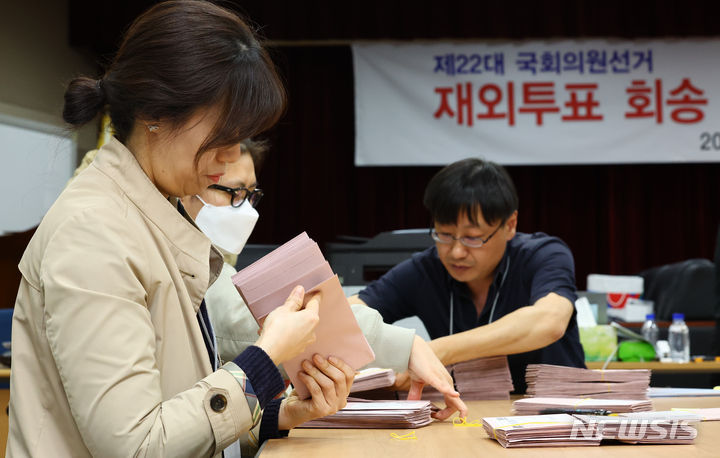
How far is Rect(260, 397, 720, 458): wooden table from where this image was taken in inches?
45.4

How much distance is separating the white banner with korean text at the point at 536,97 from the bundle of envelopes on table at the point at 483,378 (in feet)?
12.8

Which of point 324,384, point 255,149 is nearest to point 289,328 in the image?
point 324,384

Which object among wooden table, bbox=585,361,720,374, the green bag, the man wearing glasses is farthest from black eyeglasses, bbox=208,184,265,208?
the green bag

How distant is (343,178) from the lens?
254 inches

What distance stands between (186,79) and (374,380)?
775 mm

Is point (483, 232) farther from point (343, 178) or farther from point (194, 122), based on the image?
point (343, 178)

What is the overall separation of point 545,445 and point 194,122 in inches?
28.0

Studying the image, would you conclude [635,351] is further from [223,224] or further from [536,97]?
[536,97]

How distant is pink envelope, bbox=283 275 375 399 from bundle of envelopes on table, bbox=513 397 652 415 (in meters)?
0.38

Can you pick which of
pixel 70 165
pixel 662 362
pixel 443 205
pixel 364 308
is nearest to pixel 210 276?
pixel 364 308

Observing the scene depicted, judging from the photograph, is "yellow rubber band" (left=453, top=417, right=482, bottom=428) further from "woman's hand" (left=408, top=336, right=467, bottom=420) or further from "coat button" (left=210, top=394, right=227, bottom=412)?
"coat button" (left=210, top=394, right=227, bottom=412)

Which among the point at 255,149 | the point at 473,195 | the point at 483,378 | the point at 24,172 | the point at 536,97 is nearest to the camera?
the point at 483,378

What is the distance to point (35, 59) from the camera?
486cm

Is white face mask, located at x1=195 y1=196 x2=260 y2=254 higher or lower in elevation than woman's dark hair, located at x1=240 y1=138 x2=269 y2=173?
lower
